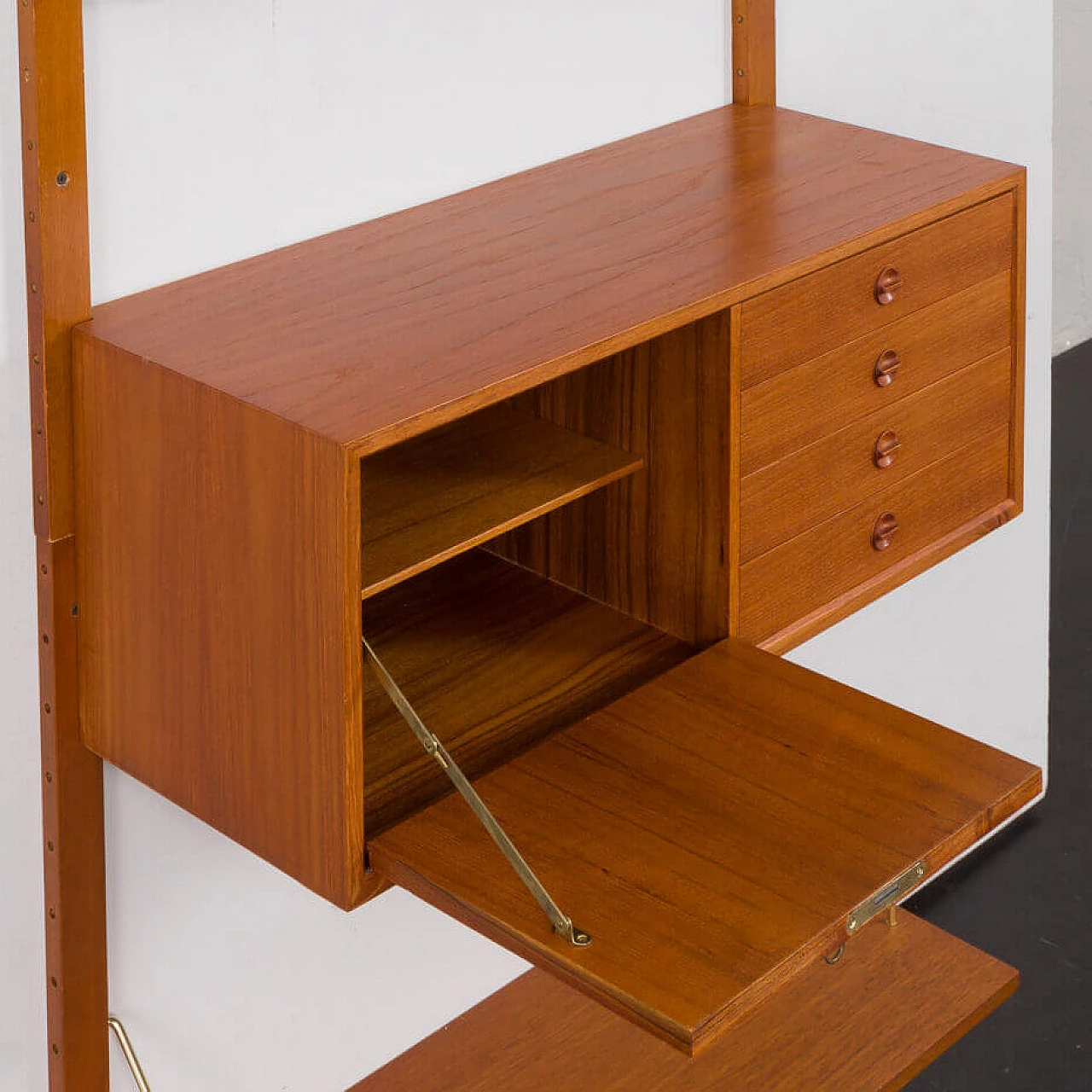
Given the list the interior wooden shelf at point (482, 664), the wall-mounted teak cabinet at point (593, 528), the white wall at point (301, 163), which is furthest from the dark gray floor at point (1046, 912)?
the interior wooden shelf at point (482, 664)

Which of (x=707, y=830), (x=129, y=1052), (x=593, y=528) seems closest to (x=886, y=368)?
(x=593, y=528)

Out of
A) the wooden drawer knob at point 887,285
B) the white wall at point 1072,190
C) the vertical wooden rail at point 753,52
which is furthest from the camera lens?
the white wall at point 1072,190

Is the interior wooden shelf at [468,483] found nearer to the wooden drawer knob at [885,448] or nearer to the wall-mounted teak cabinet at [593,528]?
the wall-mounted teak cabinet at [593,528]

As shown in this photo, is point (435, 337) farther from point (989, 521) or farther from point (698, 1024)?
point (989, 521)

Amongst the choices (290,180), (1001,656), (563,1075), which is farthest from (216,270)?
(1001,656)

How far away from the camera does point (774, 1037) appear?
2.45 meters

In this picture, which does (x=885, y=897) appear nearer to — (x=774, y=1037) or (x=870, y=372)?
(x=870, y=372)

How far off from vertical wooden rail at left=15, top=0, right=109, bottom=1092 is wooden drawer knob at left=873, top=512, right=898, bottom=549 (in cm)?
85

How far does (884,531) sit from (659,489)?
0.30m

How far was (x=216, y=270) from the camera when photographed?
1.91 m

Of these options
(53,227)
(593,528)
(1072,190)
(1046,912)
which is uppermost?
(53,227)

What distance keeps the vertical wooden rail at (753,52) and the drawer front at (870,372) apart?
0.40 m

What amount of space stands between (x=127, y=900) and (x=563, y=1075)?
61 centimetres

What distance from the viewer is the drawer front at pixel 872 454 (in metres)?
2.03
